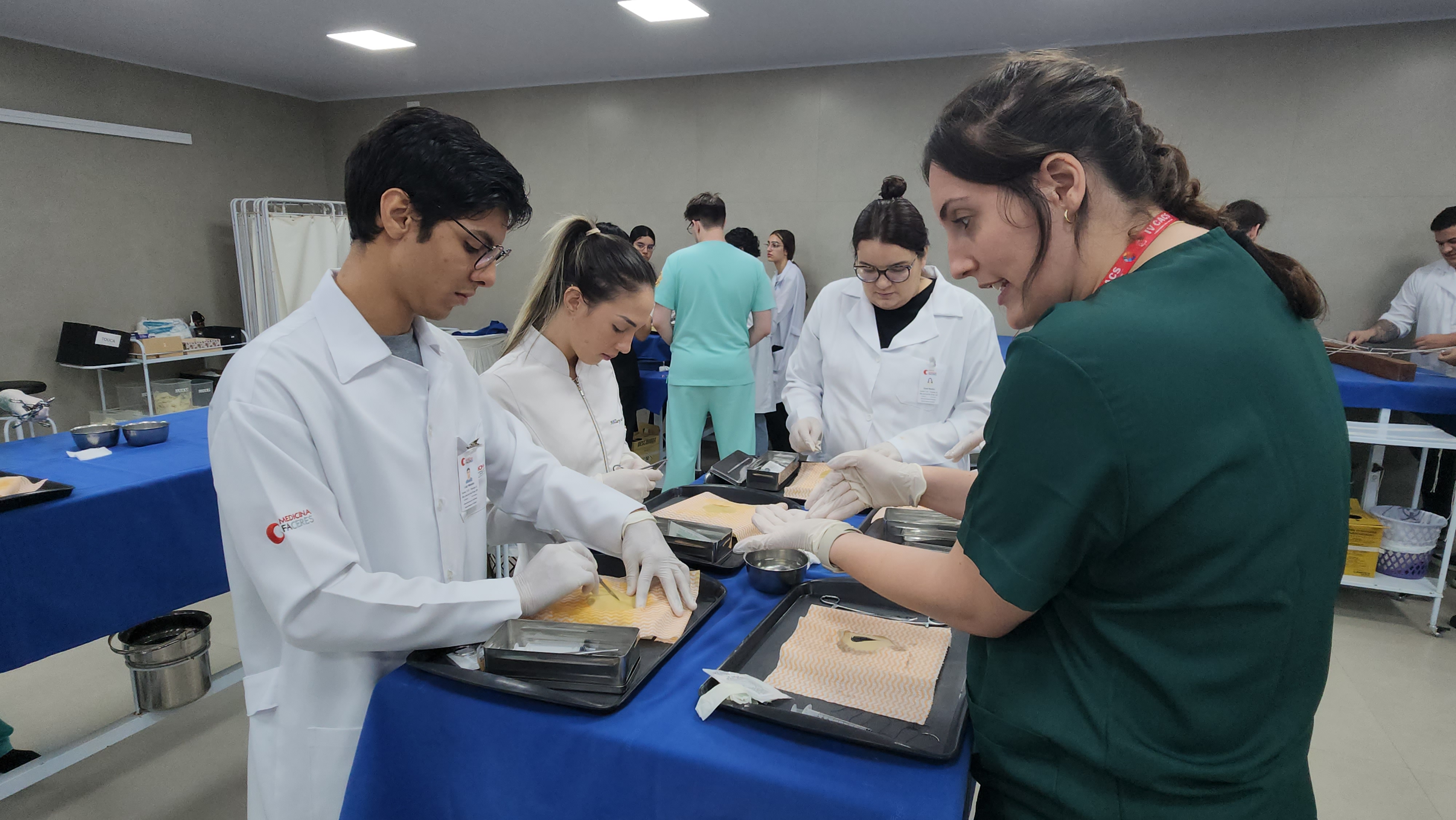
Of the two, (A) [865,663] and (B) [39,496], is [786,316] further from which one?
(A) [865,663]

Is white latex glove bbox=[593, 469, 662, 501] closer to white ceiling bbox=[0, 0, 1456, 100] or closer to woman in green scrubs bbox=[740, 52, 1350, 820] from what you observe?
woman in green scrubs bbox=[740, 52, 1350, 820]

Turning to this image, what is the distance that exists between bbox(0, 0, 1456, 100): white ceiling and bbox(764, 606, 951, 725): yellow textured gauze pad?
165 inches

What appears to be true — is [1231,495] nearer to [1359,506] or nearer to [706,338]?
[706,338]

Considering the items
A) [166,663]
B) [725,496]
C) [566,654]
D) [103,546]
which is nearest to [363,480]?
[566,654]

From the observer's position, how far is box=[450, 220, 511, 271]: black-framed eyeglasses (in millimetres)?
1209

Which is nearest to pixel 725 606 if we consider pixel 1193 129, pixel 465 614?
pixel 465 614

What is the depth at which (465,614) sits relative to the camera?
1125 mm

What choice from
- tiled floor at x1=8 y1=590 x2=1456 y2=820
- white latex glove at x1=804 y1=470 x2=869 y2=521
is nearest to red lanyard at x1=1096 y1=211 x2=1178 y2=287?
white latex glove at x1=804 y1=470 x2=869 y2=521

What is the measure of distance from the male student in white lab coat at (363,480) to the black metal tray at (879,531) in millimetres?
562

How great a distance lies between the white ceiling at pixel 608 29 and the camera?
4418 millimetres

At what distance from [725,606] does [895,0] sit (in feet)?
13.7

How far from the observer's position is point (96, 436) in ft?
8.46

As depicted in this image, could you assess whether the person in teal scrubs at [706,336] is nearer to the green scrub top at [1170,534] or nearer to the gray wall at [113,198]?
the green scrub top at [1170,534]

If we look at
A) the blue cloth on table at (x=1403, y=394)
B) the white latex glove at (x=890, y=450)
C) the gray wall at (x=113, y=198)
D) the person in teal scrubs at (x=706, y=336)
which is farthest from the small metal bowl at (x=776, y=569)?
the gray wall at (x=113, y=198)
